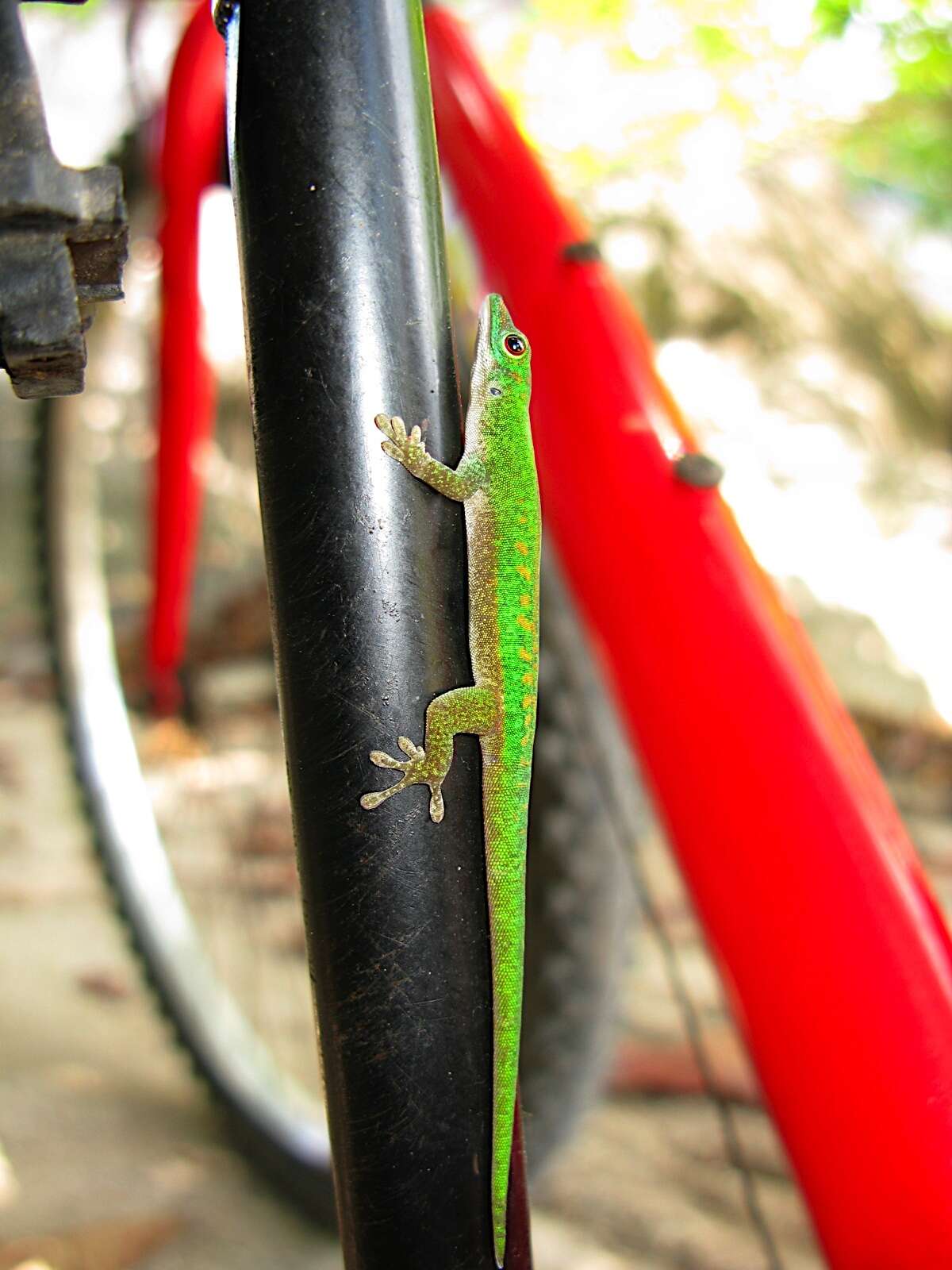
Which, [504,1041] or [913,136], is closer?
[504,1041]

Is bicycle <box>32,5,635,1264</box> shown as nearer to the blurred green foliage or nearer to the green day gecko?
the green day gecko

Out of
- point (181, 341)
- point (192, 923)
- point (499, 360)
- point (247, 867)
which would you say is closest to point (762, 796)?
point (499, 360)

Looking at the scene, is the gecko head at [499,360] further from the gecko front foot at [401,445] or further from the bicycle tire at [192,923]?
the bicycle tire at [192,923]

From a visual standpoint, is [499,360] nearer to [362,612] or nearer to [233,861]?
[362,612]

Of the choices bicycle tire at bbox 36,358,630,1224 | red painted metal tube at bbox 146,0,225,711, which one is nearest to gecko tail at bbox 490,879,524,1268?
bicycle tire at bbox 36,358,630,1224

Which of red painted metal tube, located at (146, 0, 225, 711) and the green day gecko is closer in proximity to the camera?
the green day gecko

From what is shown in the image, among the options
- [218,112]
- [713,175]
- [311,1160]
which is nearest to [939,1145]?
[311,1160]
